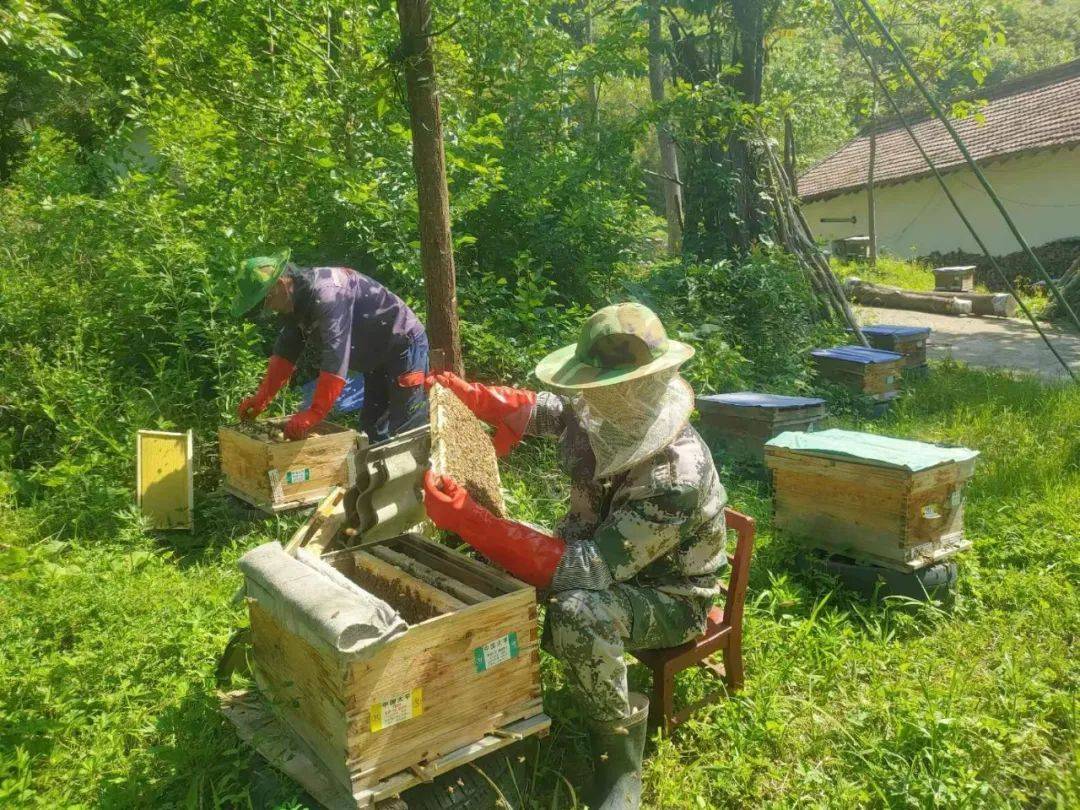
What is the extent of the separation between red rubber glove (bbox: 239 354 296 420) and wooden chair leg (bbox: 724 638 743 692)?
3.30 m

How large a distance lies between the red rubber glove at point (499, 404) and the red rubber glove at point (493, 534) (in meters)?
0.62

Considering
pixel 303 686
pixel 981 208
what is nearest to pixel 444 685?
pixel 303 686

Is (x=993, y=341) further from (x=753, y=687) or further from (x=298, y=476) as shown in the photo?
(x=298, y=476)

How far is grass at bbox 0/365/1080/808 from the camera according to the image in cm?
267

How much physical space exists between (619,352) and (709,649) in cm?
123

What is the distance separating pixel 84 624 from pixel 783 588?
3.48 metres

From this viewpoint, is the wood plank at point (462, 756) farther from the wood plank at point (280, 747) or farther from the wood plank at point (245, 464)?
the wood plank at point (245, 464)

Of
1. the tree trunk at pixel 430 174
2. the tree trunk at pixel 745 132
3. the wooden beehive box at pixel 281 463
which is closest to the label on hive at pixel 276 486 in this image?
the wooden beehive box at pixel 281 463

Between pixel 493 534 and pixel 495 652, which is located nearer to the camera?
pixel 495 652

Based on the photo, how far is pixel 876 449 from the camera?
13.2 ft

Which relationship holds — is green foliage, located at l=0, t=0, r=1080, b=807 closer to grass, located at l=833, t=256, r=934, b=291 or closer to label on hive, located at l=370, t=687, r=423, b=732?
label on hive, located at l=370, t=687, r=423, b=732

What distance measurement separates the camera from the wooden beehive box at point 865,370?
23.7 ft

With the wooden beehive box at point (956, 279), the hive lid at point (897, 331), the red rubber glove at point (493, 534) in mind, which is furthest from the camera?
the wooden beehive box at point (956, 279)

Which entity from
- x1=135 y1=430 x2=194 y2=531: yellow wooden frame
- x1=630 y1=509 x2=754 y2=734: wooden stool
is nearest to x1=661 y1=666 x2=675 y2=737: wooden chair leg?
x1=630 y1=509 x2=754 y2=734: wooden stool
